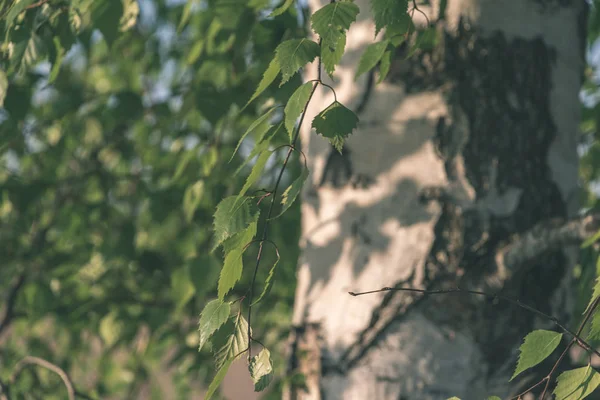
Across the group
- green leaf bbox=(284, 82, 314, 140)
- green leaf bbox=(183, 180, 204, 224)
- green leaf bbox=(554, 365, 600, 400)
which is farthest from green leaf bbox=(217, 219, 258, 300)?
green leaf bbox=(183, 180, 204, 224)

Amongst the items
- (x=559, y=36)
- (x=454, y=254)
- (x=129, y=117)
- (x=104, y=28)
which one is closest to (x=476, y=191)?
(x=454, y=254)

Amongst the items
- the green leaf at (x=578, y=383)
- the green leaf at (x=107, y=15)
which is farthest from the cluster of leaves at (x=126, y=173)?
the green leaf at (x=578, y=383)

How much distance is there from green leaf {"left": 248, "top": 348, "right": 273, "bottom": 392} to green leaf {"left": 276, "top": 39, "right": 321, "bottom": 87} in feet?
0.92

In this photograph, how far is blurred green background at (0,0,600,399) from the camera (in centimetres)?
140

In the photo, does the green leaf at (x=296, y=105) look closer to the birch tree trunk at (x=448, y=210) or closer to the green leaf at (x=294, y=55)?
the green leaf at (x=294, y=55)

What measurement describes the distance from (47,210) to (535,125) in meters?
2.33

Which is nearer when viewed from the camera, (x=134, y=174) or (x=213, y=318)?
(x=213, y=318)

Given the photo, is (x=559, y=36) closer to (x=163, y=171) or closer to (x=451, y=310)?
(x=451, y=310)

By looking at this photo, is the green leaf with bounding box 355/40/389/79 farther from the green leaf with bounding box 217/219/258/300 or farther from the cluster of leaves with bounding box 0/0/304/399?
the green leaf with bounding box 217/219/258/300

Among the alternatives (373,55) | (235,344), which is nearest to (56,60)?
(373,55)

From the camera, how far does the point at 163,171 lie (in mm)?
2545

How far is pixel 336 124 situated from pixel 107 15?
2.11ft

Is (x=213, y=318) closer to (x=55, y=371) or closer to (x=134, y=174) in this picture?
(x=55, y=371)

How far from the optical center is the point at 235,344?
764mm
